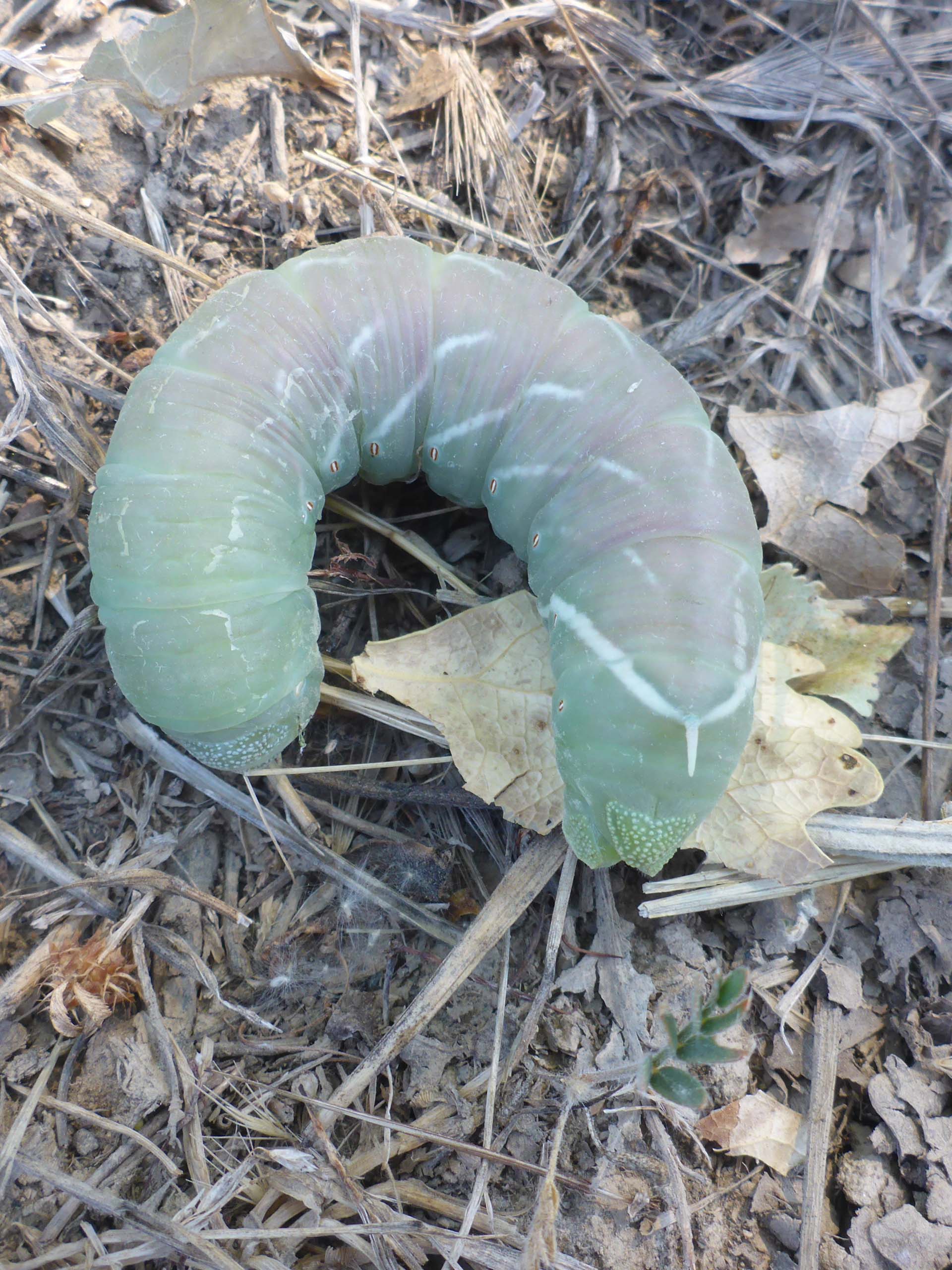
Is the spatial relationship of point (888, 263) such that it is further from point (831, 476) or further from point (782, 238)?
point (831, 476)

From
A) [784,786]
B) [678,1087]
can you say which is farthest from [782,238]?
[678,1087]

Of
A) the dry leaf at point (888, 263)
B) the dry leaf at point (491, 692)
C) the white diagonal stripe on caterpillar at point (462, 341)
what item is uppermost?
the white diagonal stripe on caterpillar at point (462, 341)

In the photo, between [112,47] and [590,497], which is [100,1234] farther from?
[112,47]

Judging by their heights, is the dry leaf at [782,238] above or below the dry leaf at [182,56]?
below

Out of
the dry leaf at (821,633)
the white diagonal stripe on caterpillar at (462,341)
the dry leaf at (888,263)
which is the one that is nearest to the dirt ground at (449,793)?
the dry leaf at (888,263)

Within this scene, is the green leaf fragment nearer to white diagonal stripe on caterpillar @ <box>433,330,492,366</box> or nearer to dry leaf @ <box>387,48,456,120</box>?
white diagonal stripe on caterpillar @ <box>433,330,492,366</box>

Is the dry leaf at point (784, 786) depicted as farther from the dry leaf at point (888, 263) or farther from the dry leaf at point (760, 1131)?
the dry leaf at point (888, 263)
